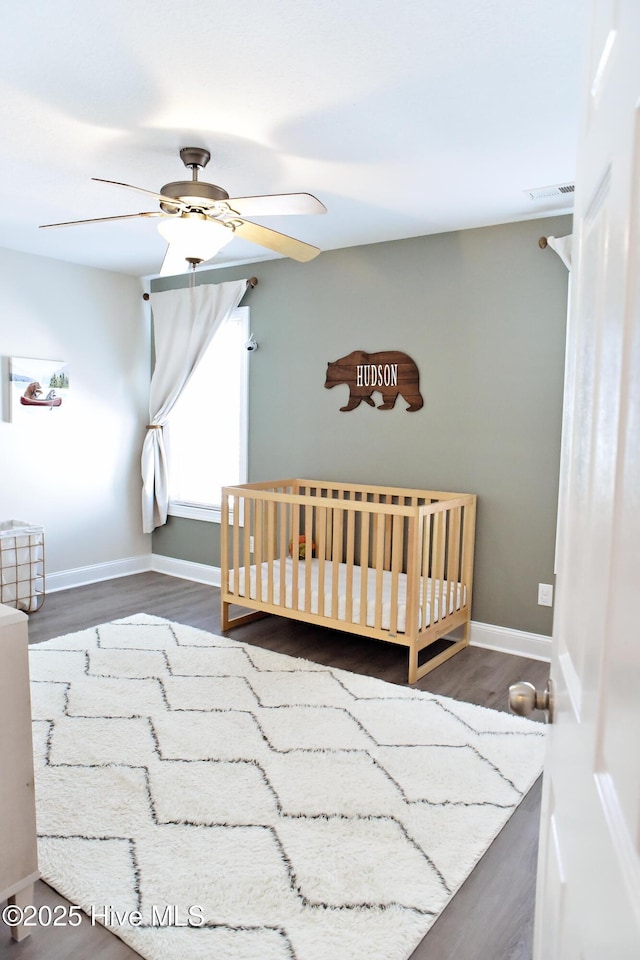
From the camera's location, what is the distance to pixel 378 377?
402cm

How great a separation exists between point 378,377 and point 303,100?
2.01 metres

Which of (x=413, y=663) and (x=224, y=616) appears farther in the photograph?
(x=224, y=616)

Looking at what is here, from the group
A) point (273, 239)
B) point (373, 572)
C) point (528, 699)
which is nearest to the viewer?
point (528, 699)

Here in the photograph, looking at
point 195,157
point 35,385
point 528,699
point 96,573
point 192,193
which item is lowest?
point 96,573

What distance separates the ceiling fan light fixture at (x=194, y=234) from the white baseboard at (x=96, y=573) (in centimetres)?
297

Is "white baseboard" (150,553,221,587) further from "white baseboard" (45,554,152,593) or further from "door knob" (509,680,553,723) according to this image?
"door knob" (509,680,553,723)

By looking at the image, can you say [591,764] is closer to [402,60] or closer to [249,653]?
[402,60]

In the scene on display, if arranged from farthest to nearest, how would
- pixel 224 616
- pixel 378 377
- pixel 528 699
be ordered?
pixel 378 377
pixel 224 616
pixel 528 699

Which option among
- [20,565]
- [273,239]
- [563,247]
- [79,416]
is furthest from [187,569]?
[563,247]

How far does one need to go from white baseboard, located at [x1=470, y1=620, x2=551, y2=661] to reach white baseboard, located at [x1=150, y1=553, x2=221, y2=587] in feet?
6.71

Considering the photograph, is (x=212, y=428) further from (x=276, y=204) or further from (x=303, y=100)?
(x=303, y=100)

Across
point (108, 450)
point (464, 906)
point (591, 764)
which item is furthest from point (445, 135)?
point (108, 450)

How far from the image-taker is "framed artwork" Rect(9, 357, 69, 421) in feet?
14.2

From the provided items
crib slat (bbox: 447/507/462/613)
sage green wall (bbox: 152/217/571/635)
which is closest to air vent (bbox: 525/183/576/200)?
sage green wall (bbox: 152/217/571/635)
